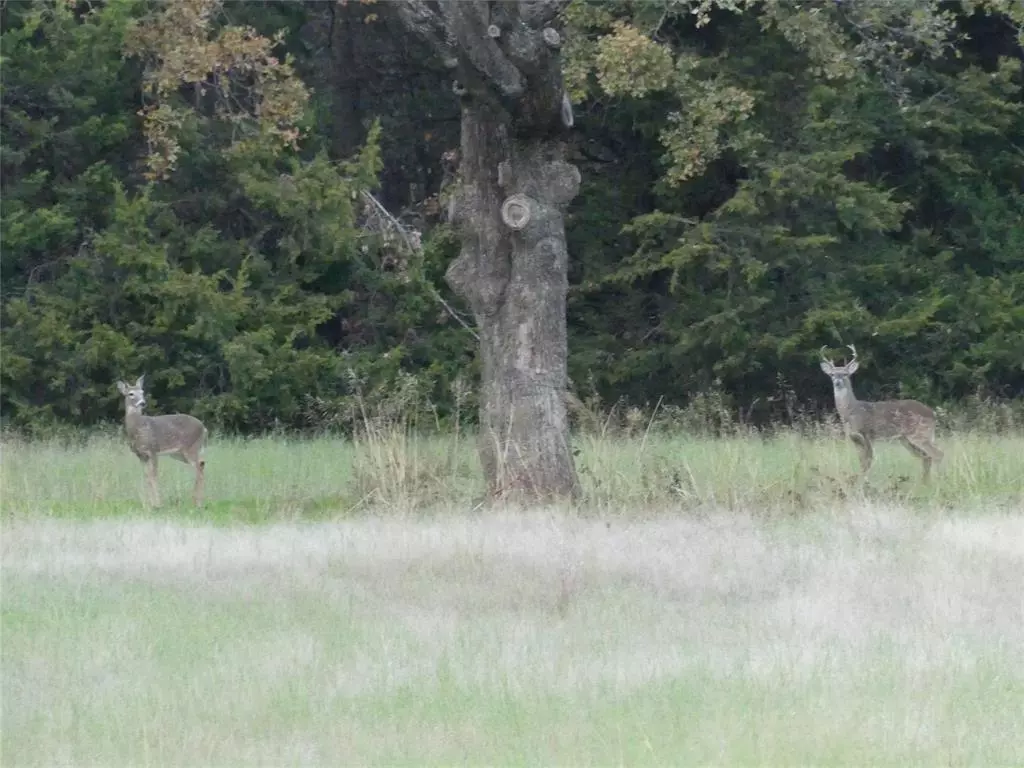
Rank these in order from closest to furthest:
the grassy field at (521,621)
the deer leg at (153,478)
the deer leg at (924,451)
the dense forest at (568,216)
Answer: the grassy field at (521,621) → the deer leg at (153,478) → the deer leg at (924,451) → the dense forest at (568,216)

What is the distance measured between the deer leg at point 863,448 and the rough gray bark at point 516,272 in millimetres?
3616

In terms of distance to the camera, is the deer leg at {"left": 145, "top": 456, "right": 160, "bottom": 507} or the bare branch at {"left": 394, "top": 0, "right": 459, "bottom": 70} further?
the deer leg at {"left": 145, "top": 456, "right": 160, "bottom": 507}

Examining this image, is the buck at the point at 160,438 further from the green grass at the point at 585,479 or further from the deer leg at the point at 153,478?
the green grass at the point at 585,479

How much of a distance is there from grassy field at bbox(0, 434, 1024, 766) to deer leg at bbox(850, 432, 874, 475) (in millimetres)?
872

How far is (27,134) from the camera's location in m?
24.3

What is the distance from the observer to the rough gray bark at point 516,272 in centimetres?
1415

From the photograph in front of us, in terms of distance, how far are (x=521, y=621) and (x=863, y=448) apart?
9.01 m

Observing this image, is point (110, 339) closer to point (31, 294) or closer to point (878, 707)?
point (31, 294)

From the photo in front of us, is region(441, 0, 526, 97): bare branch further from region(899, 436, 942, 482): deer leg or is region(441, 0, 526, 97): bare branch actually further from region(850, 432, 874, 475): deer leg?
region(899, 436, 942, 482): deer leg

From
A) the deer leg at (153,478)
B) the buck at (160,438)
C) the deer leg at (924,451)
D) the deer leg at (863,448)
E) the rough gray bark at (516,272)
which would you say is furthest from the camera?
the deer leg at (924,451)

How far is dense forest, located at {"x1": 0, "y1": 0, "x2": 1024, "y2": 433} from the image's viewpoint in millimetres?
23719

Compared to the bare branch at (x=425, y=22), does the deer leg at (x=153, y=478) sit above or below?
below

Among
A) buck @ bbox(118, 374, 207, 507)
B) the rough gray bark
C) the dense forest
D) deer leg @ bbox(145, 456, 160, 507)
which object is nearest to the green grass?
deer leg @ bbox(145, 456, 160, 507)

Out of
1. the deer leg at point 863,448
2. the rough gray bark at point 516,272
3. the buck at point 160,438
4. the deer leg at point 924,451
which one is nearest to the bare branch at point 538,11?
the rough gray bark at point 516,272
